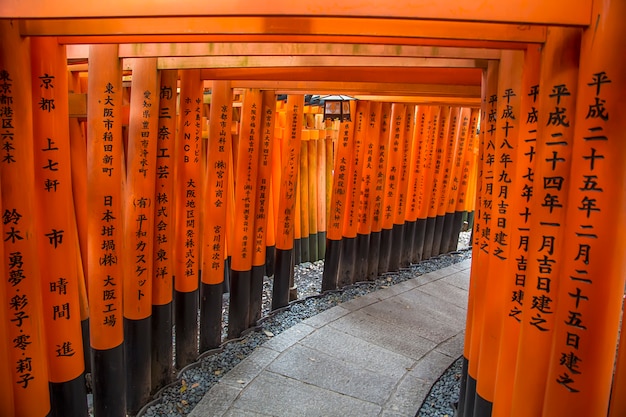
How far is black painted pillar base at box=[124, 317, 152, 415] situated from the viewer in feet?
14.1

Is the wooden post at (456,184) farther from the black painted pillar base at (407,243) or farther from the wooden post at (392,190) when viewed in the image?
the wooden post at (392,190)

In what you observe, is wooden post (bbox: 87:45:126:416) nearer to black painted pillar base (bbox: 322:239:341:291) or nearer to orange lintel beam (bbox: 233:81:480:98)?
orange lintel beam (bbox: 233:81:480:98)

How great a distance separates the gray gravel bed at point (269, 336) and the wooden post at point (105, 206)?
37.3 inches

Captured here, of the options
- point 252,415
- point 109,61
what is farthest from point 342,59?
point 252,415

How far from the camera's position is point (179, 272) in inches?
191

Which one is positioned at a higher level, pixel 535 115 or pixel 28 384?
pixel 535 115

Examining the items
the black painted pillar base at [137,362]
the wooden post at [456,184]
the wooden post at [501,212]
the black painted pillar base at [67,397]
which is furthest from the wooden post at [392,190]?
the black painted pillar base at [67,397]

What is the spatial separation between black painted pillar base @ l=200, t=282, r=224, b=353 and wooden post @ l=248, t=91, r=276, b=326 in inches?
26.3

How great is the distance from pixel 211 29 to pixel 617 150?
1785mm

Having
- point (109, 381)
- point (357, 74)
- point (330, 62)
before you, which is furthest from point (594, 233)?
point (109, 381)

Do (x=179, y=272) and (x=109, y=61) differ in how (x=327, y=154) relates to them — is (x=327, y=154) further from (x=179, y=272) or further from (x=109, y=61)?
(x=109, y=61)

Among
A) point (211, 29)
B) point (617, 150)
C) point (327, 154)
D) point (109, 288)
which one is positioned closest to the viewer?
point (617, 150)

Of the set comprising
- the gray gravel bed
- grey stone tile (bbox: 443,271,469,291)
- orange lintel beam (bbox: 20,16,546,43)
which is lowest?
the gray gravel bed

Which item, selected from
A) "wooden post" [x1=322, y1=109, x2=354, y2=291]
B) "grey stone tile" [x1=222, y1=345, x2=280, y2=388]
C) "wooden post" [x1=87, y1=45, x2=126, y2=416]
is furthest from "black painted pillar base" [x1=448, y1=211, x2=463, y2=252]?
"wooden post" [x1=87, y1=45, x2=126, y2=416]
